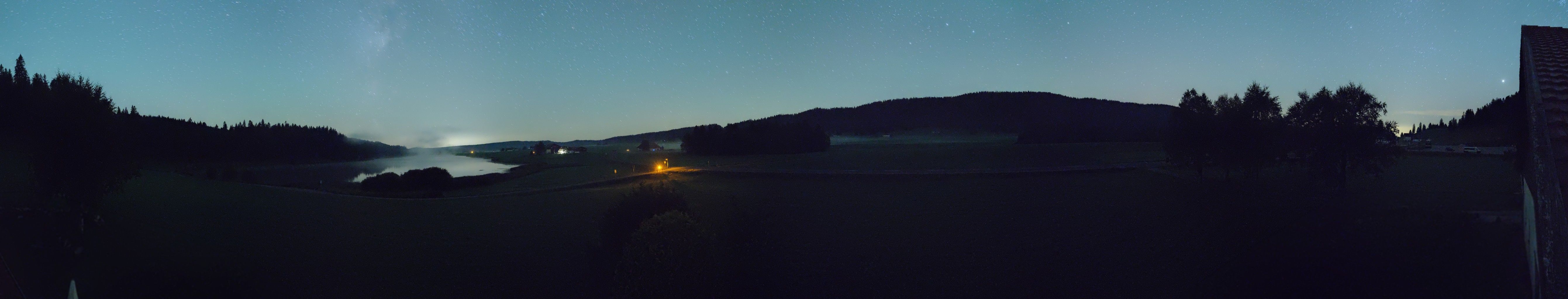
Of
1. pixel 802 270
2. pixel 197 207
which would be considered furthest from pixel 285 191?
pixel 802 270

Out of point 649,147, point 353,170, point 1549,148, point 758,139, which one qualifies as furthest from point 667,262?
point 649,147

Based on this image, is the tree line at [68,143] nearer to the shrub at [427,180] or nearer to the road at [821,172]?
the road at [821,172]

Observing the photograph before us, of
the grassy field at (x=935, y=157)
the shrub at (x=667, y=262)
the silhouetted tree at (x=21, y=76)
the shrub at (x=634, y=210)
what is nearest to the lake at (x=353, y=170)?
the grassy field at (x=935, y=157)

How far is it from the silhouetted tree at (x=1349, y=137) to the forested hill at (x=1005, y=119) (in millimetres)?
18018

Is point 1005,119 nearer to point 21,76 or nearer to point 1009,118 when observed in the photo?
point 1009,118

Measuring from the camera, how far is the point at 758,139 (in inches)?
2879

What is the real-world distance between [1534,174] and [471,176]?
158ft

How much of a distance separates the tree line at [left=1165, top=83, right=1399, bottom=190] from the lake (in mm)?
50020

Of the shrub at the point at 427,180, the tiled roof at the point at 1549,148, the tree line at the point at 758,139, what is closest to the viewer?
the tiled roof at the point at 1549,148

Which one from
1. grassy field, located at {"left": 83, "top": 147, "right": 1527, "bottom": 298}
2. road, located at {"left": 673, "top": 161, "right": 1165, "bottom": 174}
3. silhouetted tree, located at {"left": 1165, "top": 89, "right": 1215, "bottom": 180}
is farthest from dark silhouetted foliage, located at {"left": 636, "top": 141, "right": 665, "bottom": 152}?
silhouetted tree, located at {"left": 1165, "top": 89, "right": 1215, "bottom": 180}

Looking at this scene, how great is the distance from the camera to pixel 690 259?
30.0 ft

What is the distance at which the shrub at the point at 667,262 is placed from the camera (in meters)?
8.78

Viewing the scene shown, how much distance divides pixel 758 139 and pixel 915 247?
58.7m

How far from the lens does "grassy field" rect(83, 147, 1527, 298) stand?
35.2 feet
